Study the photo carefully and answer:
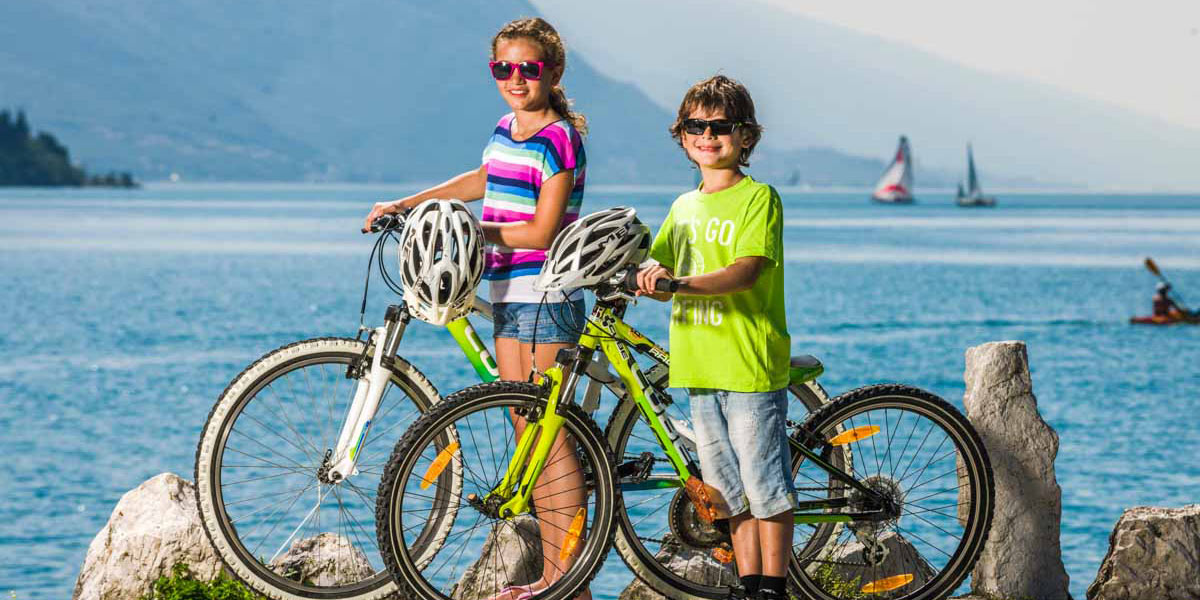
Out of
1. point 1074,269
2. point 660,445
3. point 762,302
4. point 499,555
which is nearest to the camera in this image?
point 762,302

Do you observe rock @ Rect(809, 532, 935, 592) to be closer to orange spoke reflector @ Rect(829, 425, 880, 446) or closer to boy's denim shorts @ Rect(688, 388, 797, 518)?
orange spoke reflector @ Rect(829, 425, 880, 446)

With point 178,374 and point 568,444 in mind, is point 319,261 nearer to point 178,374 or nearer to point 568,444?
point 178,374

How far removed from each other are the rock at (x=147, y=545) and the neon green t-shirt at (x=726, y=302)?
2.25 m

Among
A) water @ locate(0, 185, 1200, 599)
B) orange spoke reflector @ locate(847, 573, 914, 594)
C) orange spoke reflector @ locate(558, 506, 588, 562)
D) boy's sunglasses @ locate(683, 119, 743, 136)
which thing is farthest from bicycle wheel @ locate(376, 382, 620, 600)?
water @ locate(0, 185, 1200, 599)

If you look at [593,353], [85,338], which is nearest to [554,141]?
[593,353]

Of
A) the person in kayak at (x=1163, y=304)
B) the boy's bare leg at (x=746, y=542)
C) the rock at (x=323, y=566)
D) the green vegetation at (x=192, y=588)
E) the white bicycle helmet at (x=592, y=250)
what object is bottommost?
the person in kayak at (x=1163, y=304)

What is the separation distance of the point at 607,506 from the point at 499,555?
41.6 inches

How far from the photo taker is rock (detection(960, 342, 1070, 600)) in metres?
6.15

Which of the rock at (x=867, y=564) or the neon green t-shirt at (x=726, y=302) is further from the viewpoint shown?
the rock at (x=867, y=564)

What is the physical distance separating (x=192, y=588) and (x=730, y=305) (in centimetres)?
252

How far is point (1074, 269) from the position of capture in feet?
258

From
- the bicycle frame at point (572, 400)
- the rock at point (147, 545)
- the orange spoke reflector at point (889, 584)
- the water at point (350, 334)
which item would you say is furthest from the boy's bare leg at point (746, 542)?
the water at point (350, 334)

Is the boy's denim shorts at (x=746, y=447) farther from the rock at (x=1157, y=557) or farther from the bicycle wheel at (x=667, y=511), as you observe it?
the rock at (x=1157, y=557)

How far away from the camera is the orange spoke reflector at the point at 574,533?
522 cm
